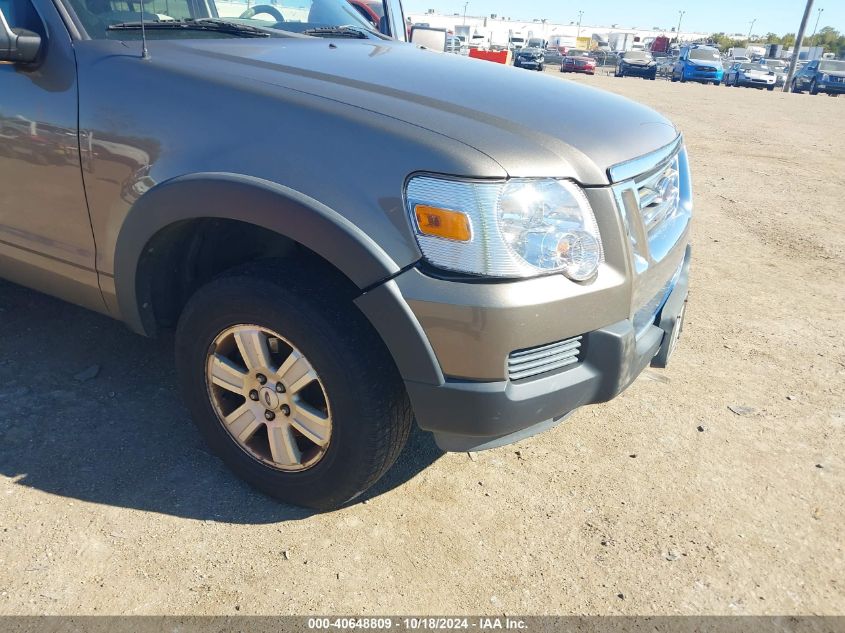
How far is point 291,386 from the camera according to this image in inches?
87.4

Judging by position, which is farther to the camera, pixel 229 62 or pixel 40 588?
pixel 229 62

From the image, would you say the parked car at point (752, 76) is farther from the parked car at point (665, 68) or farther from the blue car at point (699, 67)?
the parked car at point (665, 68)

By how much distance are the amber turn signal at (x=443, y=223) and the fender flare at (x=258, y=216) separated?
0.45 feet

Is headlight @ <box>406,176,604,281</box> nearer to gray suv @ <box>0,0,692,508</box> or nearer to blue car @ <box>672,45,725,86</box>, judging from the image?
gray suv @ <box>0,0,692,508</box>

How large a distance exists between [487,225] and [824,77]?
1248 inches

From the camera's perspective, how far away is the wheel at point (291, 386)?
2.08m

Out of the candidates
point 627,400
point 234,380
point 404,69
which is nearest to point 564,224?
point 404,69

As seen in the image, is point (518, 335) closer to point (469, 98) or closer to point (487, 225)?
point (487, 225)

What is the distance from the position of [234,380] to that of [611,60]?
190 ft

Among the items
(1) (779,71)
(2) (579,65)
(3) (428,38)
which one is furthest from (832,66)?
(3) (428,38)

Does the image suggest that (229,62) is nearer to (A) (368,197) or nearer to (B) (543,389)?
(A) (368,197)

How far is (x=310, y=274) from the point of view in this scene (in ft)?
7.13

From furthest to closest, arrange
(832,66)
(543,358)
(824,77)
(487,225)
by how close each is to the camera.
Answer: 1. (832,66)
2. (824,77)
3. (543,358)
4. (487,225)

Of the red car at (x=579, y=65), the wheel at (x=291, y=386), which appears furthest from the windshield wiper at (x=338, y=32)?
the red car at (x=579, y=65)
